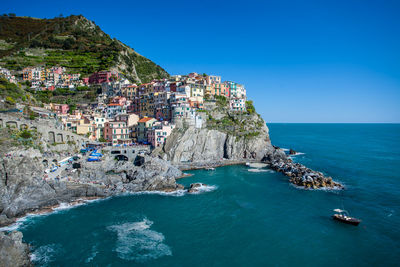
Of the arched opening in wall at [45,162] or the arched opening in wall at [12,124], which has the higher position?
the arched opening in wall at [12,124]

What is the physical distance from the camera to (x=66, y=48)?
119688 millimetres

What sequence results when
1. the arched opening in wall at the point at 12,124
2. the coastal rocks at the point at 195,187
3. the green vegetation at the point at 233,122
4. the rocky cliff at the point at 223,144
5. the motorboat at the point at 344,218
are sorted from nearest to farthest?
the motorboat at the point at 344,218, the coastal rocks at the point at 195,187, the arched opening in wall at the point at 12,124, the rocky cliff at the point at 223,144, the green vegetation at the point at 233,122

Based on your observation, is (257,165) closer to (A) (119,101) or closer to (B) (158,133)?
(B) (158,133)

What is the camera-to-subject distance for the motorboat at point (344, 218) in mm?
31984

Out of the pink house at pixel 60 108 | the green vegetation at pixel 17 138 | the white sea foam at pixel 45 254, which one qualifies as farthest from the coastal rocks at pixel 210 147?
the pink house at pixel 60 108

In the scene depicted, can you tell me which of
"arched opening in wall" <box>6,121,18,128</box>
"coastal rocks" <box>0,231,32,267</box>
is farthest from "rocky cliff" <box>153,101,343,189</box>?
"coastal rocks" <box>0,231,32,267</box>

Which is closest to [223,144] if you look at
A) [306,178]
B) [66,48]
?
[306,178]

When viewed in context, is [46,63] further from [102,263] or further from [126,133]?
[102,263]

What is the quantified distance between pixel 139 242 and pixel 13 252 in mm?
12800

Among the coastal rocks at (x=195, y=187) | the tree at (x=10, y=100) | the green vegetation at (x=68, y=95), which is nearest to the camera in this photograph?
Answer: the coastal rocks at (x=195, y=187)

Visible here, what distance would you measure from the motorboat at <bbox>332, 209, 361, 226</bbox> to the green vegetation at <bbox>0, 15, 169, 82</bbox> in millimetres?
100458

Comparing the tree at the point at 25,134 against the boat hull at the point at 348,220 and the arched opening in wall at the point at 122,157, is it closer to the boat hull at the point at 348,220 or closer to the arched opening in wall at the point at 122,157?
the arched opening in wall at the point at 122,157

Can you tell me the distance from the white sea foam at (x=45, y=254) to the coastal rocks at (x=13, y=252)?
0.75 meters

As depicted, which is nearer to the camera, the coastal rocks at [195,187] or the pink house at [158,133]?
the coastal rocks at [195,187]
